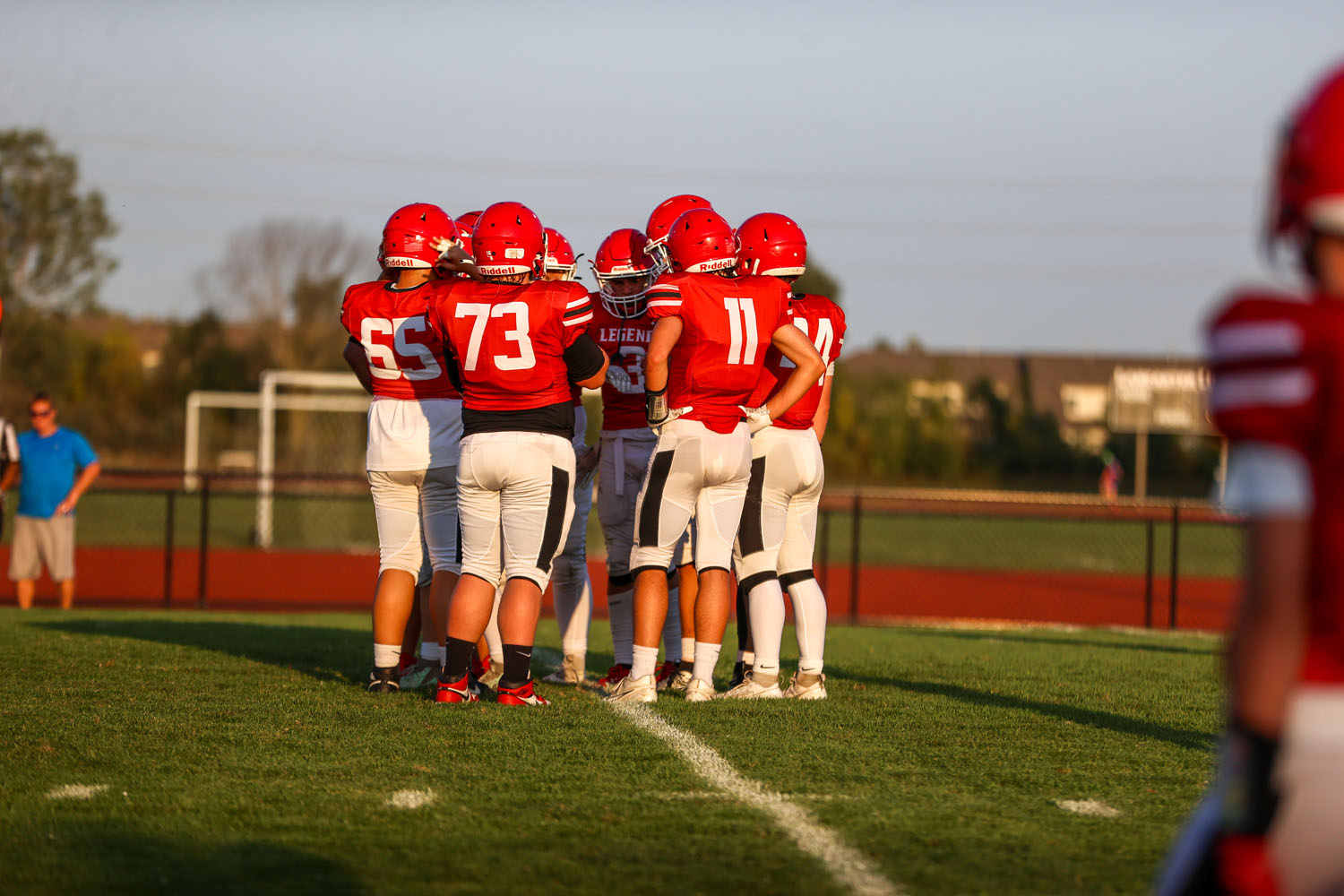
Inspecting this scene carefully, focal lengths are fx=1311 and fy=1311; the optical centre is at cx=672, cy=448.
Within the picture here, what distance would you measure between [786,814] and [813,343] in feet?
9.86

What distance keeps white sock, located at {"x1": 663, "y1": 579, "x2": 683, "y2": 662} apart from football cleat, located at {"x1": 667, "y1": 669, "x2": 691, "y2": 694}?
0.11 meters

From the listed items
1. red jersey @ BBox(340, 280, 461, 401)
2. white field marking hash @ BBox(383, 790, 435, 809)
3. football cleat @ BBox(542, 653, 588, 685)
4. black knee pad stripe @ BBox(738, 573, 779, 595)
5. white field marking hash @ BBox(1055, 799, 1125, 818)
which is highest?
red jersey @ BBox(340, 280, 461, 401)

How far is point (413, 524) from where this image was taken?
6.29 meters

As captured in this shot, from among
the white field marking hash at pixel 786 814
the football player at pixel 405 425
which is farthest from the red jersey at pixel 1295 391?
the football player at pixel 405 425

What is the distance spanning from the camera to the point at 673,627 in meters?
6.80

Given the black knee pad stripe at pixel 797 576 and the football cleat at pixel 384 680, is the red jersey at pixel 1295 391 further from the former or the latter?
the football cleat at pixel 384 680

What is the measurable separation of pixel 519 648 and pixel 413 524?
0.95 metres

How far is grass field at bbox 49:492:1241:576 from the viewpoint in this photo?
24938 millimetres

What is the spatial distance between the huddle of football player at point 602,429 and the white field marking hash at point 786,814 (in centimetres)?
83

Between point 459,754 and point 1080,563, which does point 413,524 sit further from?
point 1080,563

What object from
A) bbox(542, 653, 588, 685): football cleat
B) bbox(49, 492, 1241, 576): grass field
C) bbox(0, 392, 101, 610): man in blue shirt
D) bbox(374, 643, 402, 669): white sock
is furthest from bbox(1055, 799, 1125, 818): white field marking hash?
bbox(49, 492, 1241, 576): grass field

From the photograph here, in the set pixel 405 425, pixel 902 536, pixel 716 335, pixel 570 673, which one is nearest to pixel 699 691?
pixel 570 673

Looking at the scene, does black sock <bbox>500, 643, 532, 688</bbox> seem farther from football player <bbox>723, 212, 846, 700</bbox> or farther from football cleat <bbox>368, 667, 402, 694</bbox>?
football player <bbox>723, 212, 846, 700</bbox>

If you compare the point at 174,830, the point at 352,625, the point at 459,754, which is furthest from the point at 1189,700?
the point at 352,625
